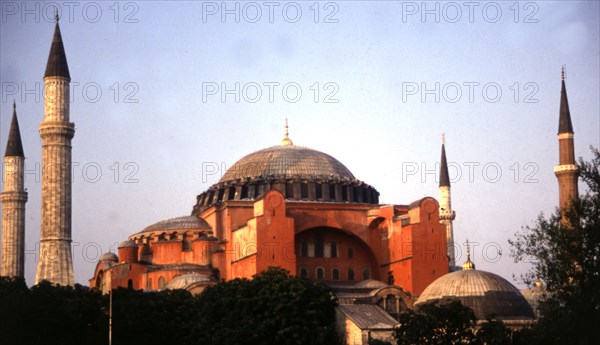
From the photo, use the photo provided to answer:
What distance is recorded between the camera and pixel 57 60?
180 feet

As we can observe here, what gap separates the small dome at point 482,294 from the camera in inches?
1881

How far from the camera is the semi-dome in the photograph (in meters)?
60.6

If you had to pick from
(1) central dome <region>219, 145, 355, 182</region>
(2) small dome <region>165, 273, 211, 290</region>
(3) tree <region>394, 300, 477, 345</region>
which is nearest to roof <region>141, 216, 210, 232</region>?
(1) central dome <region>219, 145, 355, 182</region>

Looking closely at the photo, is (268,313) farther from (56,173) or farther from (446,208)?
(446,208)

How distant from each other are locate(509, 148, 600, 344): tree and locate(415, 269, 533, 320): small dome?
15.9 metres

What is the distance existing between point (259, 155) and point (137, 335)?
20342mm

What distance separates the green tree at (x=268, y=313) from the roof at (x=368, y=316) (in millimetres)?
2301

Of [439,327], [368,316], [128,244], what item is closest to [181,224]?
[128,244]

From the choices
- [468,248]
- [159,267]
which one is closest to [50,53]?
[159,267]

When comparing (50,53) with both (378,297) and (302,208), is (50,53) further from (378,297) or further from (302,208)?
(378,297)

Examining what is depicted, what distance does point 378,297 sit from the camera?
2120 inches

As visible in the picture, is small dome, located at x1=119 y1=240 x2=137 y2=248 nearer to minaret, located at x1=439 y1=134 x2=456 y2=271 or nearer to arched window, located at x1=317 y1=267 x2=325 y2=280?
arched window, located at x1=317 y1=267 x2=325 y2=280

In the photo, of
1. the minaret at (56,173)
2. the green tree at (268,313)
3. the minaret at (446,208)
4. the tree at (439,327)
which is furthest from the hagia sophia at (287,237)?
the minaret at (446,208)

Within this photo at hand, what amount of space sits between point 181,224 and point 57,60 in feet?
38.2
